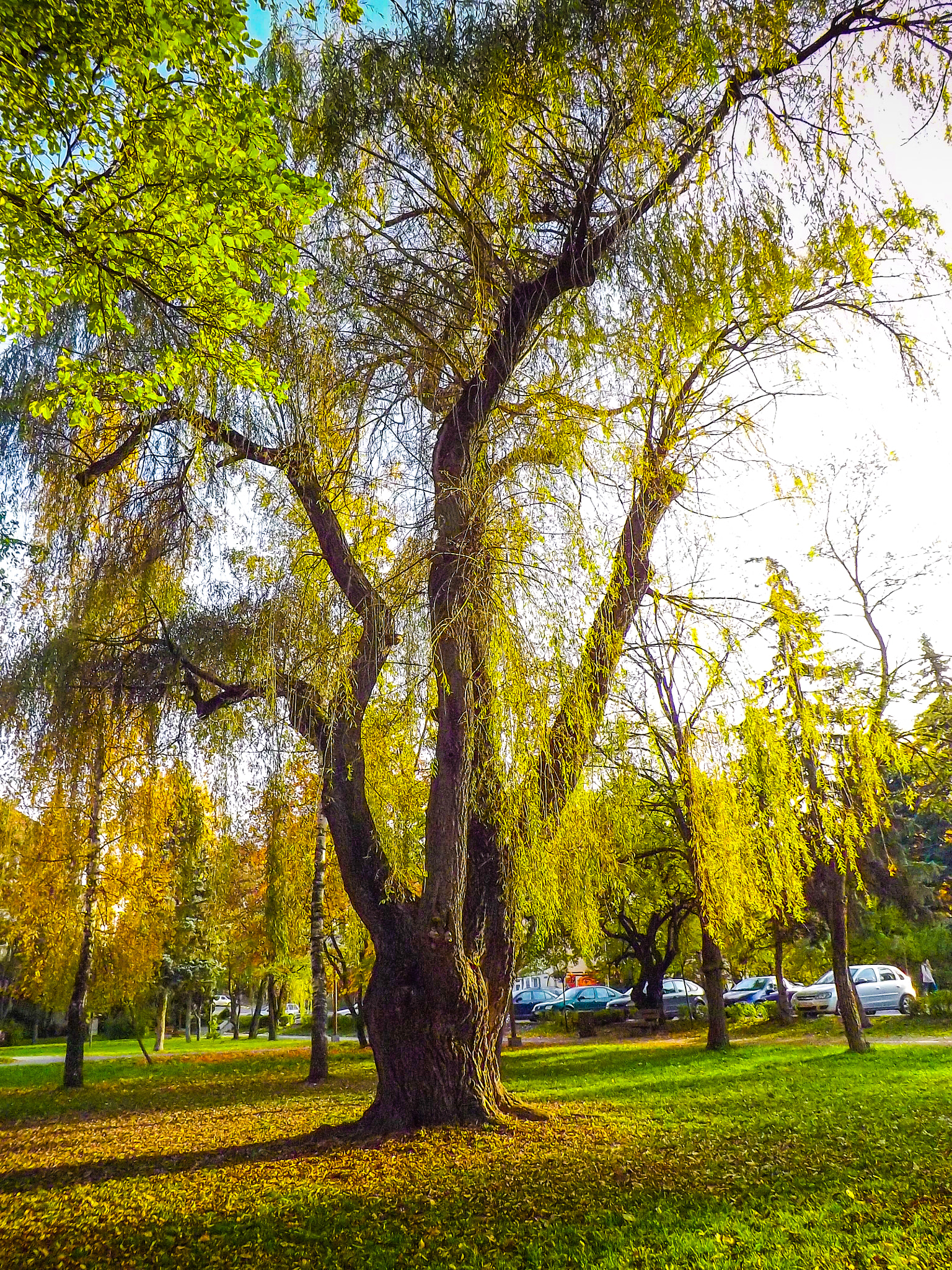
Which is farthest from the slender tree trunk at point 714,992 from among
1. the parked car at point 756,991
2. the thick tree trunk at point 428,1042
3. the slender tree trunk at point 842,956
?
the parked car at point 756,991

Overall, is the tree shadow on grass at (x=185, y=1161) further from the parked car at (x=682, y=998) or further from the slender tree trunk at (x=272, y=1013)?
the slender tree trunk at (x=272, y=1013)

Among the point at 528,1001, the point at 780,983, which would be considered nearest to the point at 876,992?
the point at 780,983

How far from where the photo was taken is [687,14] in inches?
176

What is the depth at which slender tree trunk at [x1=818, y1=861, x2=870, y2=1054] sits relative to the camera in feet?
38.3

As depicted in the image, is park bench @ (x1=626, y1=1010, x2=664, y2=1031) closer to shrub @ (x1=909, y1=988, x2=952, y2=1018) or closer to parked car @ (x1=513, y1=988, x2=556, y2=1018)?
shrub @ (x1=909, y1=988, x2=952, y2=1018)

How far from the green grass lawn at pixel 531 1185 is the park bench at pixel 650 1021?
12562 mm

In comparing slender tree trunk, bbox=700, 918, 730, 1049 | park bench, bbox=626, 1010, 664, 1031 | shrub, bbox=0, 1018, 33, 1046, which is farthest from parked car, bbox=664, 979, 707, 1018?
shrub, bbox=0, 1018, 33, 1046

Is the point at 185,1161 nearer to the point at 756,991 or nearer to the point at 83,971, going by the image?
the point at 83,971

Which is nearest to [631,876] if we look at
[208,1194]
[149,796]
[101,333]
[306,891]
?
[306,891]

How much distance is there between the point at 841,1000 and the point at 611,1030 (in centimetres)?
1143

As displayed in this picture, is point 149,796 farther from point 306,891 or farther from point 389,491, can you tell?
point 389,491

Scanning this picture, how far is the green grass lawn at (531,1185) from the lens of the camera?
12.9 ft

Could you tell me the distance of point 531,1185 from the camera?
491cm

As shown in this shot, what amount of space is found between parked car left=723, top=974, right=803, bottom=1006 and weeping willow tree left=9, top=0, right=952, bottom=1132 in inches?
786
